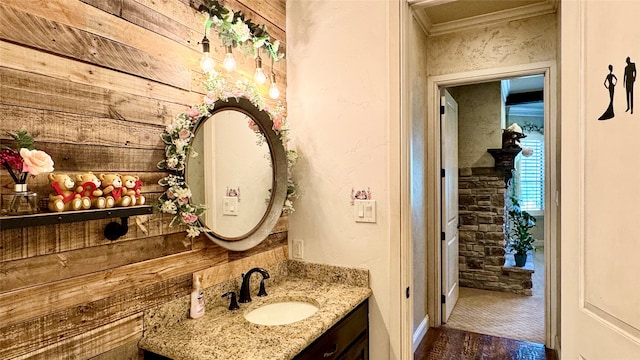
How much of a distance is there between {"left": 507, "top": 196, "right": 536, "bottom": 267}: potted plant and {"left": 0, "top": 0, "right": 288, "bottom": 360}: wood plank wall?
4175 mm

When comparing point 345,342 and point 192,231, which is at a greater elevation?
point 192,231

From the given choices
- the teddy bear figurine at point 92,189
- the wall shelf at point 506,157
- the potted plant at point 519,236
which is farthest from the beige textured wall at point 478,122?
the teddy bear figurine at point 92,189

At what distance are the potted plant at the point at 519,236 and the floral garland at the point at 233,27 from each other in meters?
4.03

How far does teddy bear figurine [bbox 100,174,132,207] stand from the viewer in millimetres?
1110

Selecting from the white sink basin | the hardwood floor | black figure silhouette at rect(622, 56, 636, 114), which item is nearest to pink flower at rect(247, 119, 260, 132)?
the white sink basin

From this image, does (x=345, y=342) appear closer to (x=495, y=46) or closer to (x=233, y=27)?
(x=233, y=27)

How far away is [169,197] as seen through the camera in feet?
4.56

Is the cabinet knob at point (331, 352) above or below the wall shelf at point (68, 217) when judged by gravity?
below

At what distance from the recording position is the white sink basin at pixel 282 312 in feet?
5.48

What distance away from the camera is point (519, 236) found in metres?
4.54

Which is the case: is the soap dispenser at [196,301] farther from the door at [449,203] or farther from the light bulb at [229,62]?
the door at [449,203]

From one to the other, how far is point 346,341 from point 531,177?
6.34m

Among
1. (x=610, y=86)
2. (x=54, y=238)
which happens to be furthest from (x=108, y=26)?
(x=610, y=86)

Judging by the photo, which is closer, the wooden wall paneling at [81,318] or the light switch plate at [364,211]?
the wooden wall paneling at [81,318]
